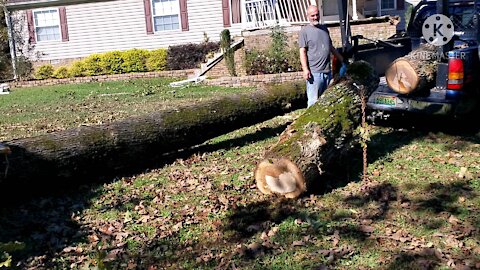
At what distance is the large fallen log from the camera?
518 cm

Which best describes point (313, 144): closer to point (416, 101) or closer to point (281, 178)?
point (281, 178)

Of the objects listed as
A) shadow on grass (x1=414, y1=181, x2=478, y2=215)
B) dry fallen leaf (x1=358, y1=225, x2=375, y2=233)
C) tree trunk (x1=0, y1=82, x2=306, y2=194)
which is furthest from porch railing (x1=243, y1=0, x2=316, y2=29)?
dry fallen leaf (x1=358, y1=225, x2=375, y2=233)

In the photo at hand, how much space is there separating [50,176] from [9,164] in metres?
0.49

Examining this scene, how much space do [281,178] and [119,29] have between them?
1874 centimetres

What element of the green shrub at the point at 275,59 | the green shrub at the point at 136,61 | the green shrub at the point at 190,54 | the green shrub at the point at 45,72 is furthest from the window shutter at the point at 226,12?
the green shrub at the point at 45,72

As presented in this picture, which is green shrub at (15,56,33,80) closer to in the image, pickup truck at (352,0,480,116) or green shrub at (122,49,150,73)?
green shrub at (122,49,150,73)

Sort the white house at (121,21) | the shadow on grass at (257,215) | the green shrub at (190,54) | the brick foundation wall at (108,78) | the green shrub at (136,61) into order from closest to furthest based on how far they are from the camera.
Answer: the shadow on grass at (257,215), the brick foundation wall at (108,78), the green shrub at (190,54), the green shrub at (136,61), the white house at (121,21)

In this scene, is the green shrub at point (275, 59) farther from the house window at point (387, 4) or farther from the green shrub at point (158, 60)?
the house window at point (387, 4)

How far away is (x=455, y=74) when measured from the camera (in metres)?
6.46

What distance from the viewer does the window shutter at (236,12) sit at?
823 inches

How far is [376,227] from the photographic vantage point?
4.51 metres

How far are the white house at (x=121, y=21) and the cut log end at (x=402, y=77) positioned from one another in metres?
13.6

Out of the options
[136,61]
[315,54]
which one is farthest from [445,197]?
[136,61]

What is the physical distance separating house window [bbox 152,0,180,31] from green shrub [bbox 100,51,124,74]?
2.15 metres
